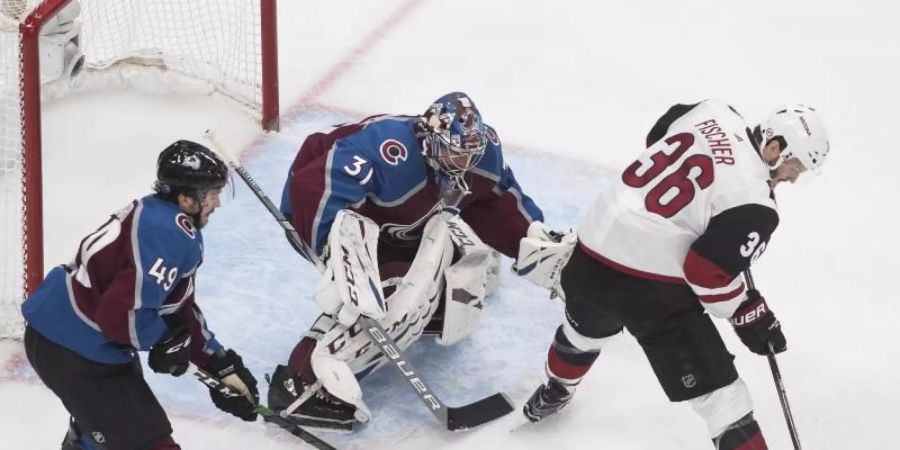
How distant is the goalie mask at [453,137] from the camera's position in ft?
10.7

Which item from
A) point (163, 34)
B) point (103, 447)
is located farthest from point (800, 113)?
point (163, 34)

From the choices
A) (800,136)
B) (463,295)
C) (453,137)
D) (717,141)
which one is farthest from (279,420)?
(800,136)

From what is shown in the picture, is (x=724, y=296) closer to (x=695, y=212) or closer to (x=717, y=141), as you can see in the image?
(x=695, y=212)

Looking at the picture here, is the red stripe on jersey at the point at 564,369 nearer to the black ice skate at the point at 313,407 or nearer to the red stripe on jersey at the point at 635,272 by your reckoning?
the red stripe on jersey at the point at 635,272

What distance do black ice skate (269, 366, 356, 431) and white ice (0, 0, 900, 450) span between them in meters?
0.05

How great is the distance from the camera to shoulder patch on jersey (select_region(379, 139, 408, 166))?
11.0ft

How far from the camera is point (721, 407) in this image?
2.94 m

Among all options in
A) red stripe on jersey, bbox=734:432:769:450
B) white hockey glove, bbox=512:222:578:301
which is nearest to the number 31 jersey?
red stripe on jersey, bbox=734:432:769:450

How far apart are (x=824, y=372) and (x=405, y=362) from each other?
1225 millimetres

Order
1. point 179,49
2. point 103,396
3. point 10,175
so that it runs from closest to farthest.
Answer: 1. point 103,396
2. point 10,175
3. point 179,49

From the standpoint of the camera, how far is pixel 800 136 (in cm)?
278

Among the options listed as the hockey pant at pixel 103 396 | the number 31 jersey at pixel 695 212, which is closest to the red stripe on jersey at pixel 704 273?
the number 31 jersey at pixel 695 212

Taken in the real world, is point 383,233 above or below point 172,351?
below

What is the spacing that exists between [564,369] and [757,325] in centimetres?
54
